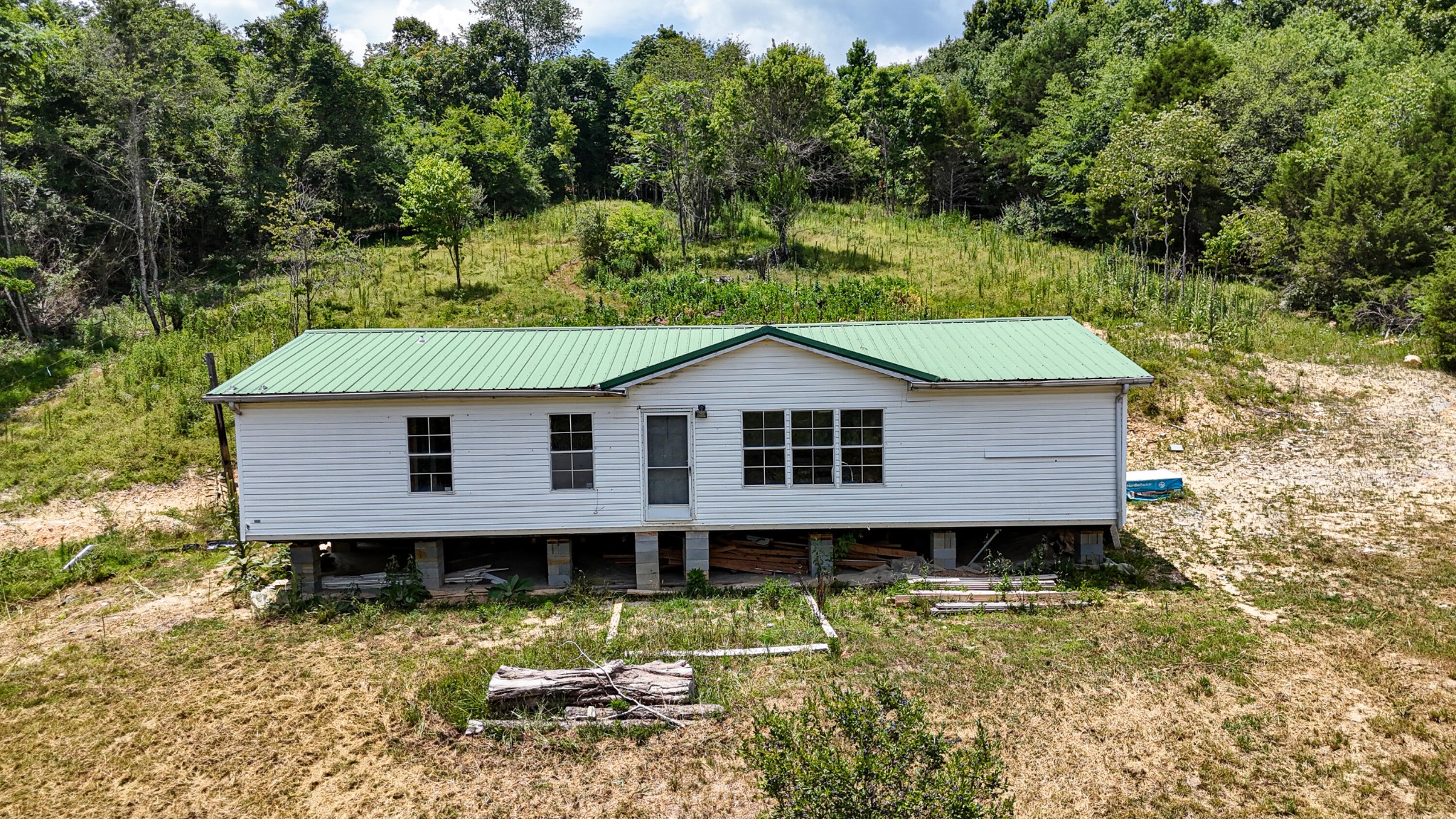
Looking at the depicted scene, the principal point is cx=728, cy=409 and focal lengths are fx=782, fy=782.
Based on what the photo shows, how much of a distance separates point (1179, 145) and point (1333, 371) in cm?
970

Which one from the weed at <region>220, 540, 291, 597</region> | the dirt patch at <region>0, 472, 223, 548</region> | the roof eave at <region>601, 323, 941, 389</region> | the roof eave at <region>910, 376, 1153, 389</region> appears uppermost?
the roof eave at <region>601, 323, 941, 389</region>

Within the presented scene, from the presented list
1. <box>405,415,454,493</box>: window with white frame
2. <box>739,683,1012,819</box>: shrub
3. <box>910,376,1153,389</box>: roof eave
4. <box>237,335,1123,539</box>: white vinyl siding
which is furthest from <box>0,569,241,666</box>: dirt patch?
Result: <box>910,376,1153,389</box>: roof eave

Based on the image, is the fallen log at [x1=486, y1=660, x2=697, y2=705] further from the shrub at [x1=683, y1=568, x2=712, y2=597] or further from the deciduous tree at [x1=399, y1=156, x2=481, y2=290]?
the deciduous tree at [x1=399, y1=156, x2=481, y2=290]

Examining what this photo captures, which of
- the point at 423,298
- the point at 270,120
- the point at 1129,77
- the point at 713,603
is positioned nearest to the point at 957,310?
the point at 713,603

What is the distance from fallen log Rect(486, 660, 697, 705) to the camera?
913 centimetres

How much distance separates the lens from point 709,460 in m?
13.3

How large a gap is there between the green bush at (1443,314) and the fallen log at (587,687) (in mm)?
25650

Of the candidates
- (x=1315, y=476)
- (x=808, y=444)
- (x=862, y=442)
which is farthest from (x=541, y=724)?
(x=1315, y=476)

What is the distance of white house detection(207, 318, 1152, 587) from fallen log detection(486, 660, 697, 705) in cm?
401

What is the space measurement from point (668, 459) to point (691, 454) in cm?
43

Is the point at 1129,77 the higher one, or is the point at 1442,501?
the point at 1129,77

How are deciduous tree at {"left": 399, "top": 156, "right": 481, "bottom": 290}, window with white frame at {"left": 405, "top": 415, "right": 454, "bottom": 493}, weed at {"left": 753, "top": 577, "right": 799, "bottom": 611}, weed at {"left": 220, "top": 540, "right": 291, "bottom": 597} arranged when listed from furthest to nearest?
deciduous tree at {"left": 399, "top": 156, "right": 481, "bottom": 290}
weed at {"left": 220, "top": 540, "right": 291, "bottom": 597}
window with white frame at {"left": 405, "top": 415, "right": 454, "bottom": 493}
weed at {"left": 753, "top": 577, "right": 799, "bottom": 611}

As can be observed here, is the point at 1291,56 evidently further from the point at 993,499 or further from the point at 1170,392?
the point at 993,499

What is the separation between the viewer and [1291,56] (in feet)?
126
